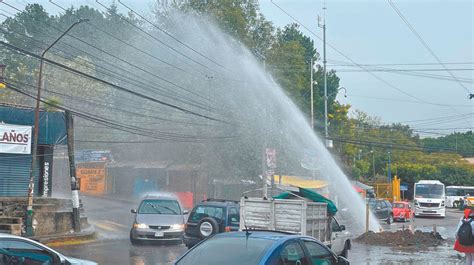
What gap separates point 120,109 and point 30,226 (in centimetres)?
2367

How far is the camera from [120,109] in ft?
146

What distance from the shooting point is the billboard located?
23.7m

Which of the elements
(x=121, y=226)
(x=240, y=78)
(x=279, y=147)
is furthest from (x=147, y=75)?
(x=121, y=226)

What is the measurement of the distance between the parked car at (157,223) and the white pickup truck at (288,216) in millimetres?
4959

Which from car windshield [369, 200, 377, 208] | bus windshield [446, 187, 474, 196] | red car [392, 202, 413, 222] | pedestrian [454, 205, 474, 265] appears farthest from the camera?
bus windshield [446, 187, 474, 196]

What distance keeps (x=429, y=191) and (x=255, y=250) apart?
46.0 metres

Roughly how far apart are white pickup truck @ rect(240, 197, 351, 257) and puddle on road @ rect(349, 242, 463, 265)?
2276 millimetres

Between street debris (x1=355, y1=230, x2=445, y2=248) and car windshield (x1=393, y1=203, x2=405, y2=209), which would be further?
car windshield (x1=393, y1=203, x2=405, y2=209)

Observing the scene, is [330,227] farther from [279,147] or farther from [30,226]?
[279,147]

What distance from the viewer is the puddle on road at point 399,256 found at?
18312 mm

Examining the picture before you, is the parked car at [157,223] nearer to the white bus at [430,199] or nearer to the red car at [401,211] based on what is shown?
the red car at [401,211]

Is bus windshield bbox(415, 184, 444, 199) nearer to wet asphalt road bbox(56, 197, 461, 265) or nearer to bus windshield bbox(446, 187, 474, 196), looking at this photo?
bus windshield bbox(446, 187, 474, 196)

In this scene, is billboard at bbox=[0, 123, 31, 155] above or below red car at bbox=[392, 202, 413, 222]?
above

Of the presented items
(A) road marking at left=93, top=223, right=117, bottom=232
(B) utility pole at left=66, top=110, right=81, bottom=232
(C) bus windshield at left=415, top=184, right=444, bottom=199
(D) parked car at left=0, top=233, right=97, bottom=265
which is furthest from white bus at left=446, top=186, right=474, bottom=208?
(D) parked car at left=0, top=233, right=97, bottom=265
